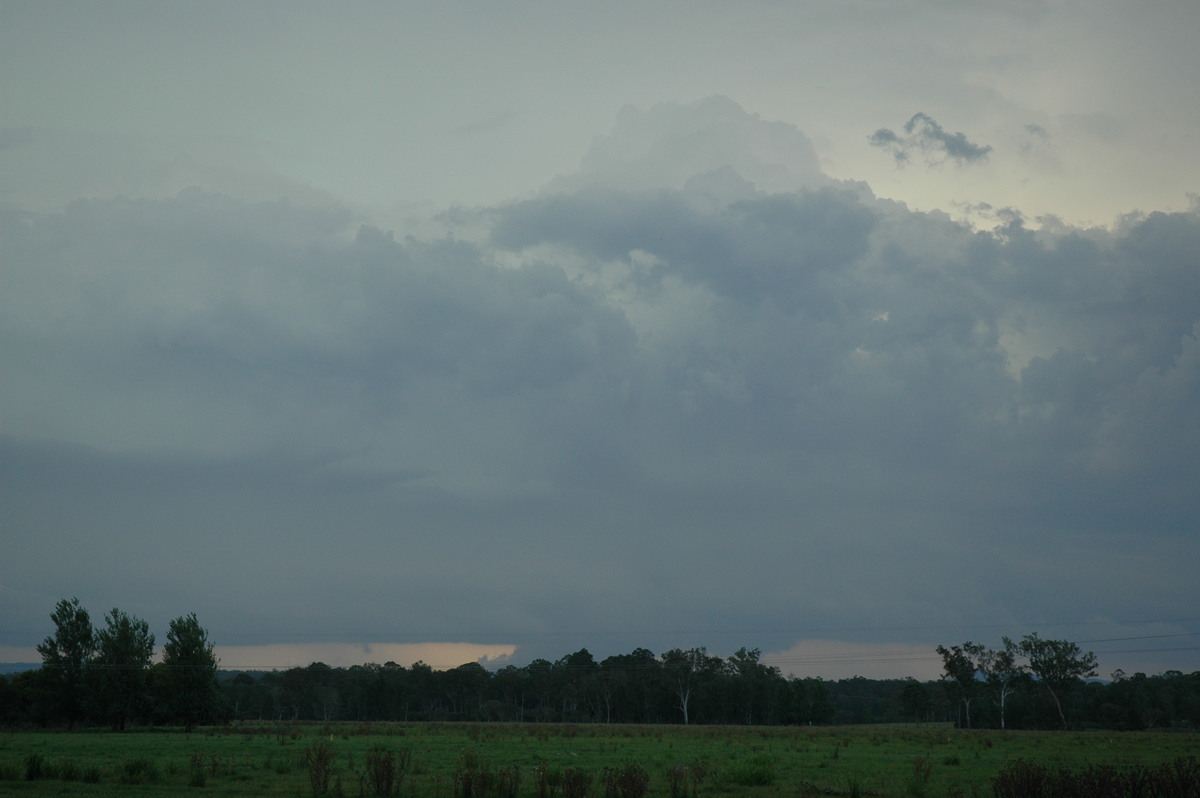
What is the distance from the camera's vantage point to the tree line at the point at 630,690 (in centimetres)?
8425

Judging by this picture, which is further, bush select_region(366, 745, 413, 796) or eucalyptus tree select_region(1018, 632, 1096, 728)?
eucalyptus tree select_region(1018, 632, 1096, 728)

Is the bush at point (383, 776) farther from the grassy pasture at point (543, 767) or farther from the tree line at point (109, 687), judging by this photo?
the tree line at point (109, 687)

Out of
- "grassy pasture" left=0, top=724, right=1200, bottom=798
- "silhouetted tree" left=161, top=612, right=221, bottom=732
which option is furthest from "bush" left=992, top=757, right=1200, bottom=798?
"silhouetted tree" left=161, top=612, right=221, bottom=732

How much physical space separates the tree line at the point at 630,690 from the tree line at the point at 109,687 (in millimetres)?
213

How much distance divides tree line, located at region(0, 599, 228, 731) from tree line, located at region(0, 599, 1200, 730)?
0.21 m

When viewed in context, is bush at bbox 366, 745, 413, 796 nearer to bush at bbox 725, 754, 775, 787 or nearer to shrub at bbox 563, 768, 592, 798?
shrub at bbox 563, 768, 592, 798

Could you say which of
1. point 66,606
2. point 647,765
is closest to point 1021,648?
point 647,765

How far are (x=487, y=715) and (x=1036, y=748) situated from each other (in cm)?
11697

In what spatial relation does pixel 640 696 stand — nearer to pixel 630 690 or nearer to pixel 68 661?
pixel 630 690

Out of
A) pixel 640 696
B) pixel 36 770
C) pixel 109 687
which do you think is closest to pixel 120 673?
pixel 109 687

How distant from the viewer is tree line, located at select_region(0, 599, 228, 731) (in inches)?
3066

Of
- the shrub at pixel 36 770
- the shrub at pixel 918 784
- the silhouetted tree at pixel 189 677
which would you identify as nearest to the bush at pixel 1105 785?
the shrub at pixel 918 784

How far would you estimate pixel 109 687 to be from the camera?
7806 centimetres

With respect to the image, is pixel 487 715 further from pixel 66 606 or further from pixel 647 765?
pixel 647 765
